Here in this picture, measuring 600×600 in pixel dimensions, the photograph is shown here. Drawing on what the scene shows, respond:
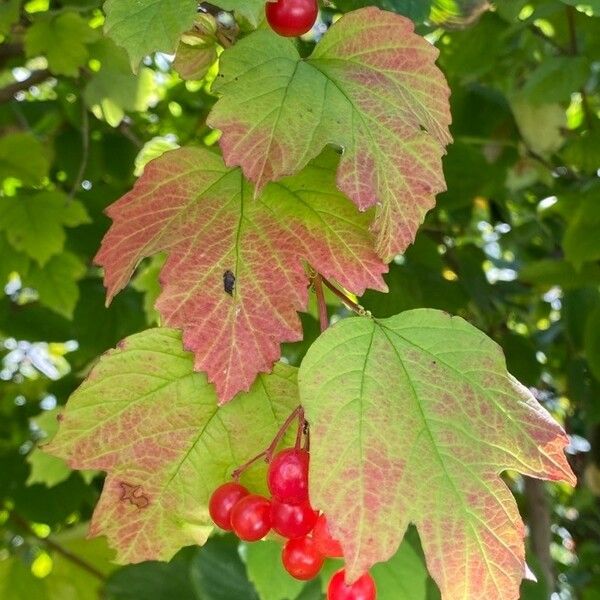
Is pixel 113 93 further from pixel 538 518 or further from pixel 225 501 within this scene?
pixel 538 518

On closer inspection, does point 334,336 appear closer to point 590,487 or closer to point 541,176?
point 541,176

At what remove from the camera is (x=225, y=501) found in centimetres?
69

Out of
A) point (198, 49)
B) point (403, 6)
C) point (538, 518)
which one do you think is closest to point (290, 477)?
point (198, 49)

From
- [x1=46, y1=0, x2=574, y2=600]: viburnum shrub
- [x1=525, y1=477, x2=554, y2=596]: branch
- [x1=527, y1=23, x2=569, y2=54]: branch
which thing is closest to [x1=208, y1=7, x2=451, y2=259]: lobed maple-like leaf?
[x1=46, y1=0, x2=574, y2=600]: viburnum shrub

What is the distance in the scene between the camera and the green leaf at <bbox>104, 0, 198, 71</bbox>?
68 cm

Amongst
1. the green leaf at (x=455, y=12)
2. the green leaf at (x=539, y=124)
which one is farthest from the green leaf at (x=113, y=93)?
the green leaf at (x=539, y=124)

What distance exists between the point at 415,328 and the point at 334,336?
8cm

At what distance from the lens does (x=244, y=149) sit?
656 millimetres

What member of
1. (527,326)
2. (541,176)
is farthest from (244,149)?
(527,326)

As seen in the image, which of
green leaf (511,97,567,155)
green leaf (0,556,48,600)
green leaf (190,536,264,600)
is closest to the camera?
green leaf (190,536,264,600)

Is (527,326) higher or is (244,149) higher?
(244,149)

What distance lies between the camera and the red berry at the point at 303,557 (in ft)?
2.17

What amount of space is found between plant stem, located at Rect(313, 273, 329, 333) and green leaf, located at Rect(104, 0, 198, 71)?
0.70 feet

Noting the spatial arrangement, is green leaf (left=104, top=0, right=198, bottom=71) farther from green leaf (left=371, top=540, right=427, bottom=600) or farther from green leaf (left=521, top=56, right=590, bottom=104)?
green leaf (left=521, top=56, right=590, bottom=104)
